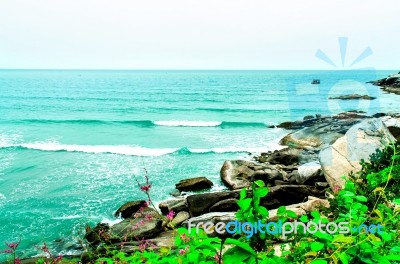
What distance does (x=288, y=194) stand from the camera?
1182 cm

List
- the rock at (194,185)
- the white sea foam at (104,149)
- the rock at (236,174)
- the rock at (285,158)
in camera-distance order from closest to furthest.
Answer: the rock at (236,174) → the rock at (194,185) → the rock at (285,158) → the white sea foam at (104,149)

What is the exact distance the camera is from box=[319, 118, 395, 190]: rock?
975 centimetres

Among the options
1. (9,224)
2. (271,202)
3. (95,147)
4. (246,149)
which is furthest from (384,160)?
(95,147)

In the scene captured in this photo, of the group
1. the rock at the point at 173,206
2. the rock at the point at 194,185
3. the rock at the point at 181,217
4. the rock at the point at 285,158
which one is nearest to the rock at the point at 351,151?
the rock at the point at 181,217

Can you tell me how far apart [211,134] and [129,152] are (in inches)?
362

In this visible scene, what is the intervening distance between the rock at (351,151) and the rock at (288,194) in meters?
1.48

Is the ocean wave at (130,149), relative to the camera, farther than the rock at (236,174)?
Yes

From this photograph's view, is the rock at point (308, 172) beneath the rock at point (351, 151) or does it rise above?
beneath

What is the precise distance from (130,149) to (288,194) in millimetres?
15176

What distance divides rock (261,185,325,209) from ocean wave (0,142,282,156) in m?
10.2

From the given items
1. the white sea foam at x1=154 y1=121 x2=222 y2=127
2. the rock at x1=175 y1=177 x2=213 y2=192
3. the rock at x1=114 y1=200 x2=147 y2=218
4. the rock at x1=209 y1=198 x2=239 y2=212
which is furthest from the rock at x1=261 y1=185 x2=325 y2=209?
the white sea foam at x1=154 y1=121 x2=222 y2=127

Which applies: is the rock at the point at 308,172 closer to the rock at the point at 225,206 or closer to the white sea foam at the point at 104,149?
the rock at the point at 225,206

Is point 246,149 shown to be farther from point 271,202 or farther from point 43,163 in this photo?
point 43,163

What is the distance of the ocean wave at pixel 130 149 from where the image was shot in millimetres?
22703
